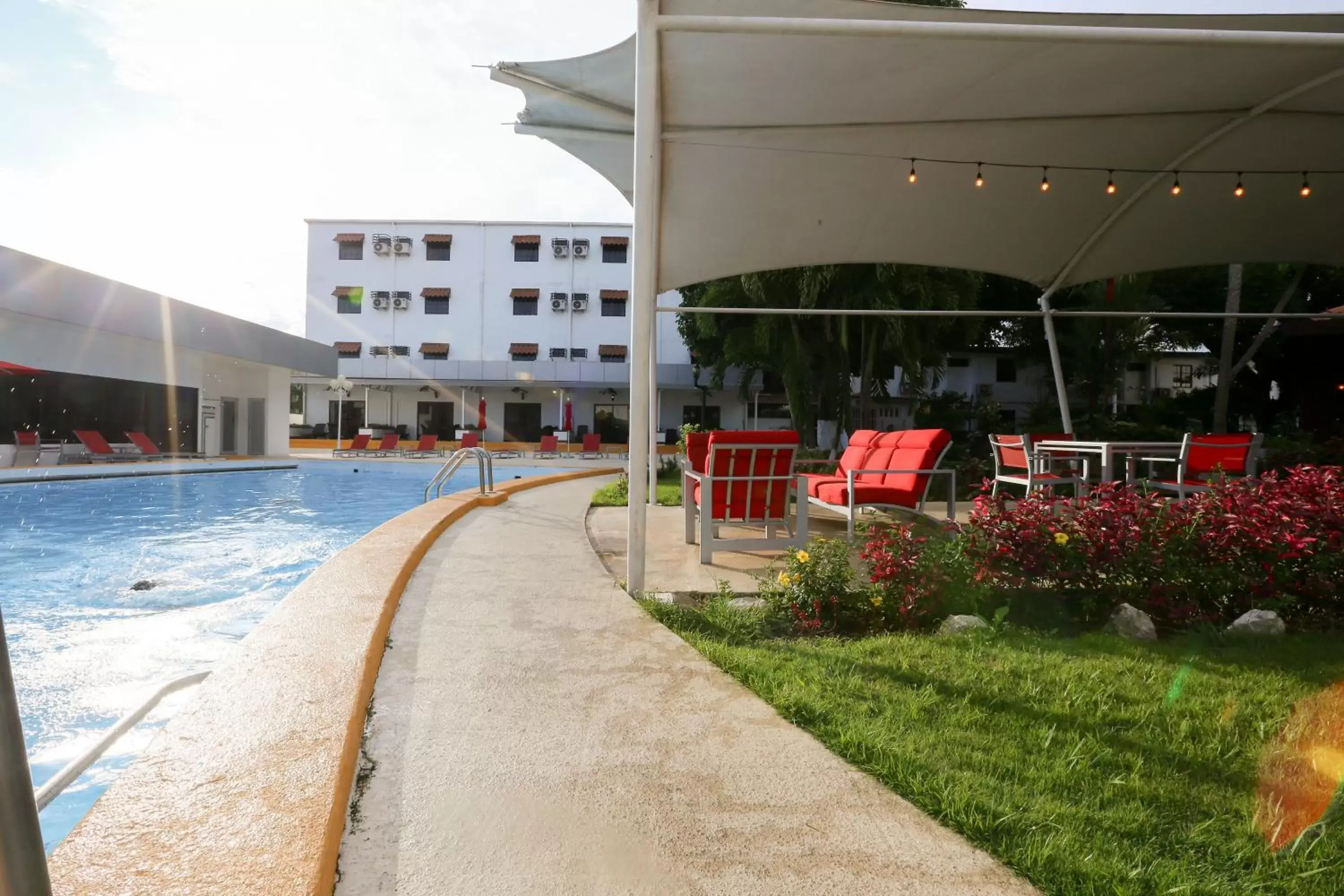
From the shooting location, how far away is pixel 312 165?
8.04ft

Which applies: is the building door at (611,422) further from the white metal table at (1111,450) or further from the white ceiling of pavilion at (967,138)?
the white metal table at (1111,450)

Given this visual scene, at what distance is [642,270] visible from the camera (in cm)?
405

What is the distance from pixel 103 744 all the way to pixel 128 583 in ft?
14.4

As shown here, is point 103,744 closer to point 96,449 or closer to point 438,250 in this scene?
point 96,449

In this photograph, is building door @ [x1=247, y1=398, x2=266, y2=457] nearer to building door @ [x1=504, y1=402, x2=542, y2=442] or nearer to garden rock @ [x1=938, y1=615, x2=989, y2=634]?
building door @ [x1=504, y1=402, x2=542, y2=442]

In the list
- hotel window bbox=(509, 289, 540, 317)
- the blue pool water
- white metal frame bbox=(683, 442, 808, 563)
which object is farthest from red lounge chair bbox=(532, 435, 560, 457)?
white metal frame bbox=(683, 442, 808, 563)

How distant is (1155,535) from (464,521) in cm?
530

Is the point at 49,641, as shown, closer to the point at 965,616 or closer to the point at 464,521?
the point at 464,521

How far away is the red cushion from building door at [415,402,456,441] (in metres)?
28.4

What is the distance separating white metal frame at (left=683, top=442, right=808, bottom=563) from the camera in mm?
4961

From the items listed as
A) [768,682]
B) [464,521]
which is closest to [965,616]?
[768,682]

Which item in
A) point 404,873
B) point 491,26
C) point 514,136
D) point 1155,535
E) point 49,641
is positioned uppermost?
point 514,136

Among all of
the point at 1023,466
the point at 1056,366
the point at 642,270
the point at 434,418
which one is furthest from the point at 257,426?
the point at 642,270

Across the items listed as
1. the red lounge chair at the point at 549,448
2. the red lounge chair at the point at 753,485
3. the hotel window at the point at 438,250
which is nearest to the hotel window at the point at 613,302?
the hotel window at the point at 438,250
